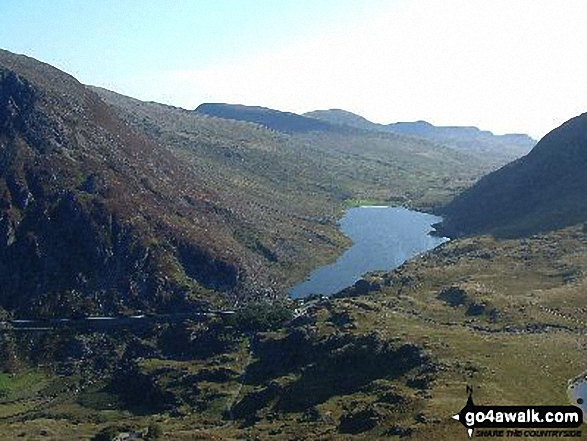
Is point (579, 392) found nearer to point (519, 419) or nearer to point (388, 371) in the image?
point (519, 419)

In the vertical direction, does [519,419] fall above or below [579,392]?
above

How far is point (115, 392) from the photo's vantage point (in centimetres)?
17912

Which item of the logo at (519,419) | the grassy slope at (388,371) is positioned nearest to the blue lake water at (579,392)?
the grassy slope at (388,371)

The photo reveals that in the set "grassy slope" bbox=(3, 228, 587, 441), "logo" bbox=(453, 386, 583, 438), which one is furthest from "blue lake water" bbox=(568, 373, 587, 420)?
"logo" bbox=(453, 386, 583, 438)

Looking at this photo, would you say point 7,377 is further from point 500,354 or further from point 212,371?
point 500,354

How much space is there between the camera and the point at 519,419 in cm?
9706

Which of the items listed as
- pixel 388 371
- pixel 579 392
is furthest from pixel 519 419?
pixel 388 371

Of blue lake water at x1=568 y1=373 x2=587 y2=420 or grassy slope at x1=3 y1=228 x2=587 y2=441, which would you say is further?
grassy slope at x1=3 y1=228 x2=587 y2=441

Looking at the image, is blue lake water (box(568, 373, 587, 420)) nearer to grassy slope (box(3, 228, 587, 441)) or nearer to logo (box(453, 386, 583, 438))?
grassy slope (box(3, 228, 587, 441))

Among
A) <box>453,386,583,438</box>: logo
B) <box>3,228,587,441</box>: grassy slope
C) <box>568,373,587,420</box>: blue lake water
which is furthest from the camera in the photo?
<box>3,228,587,441</box>: grassy slope

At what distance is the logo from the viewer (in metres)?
92.8

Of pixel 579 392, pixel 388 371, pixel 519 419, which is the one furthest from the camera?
pixel 388 371

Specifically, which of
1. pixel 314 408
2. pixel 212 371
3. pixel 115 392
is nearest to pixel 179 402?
pixel 212 371

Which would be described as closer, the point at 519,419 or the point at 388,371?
the point at 519,419
